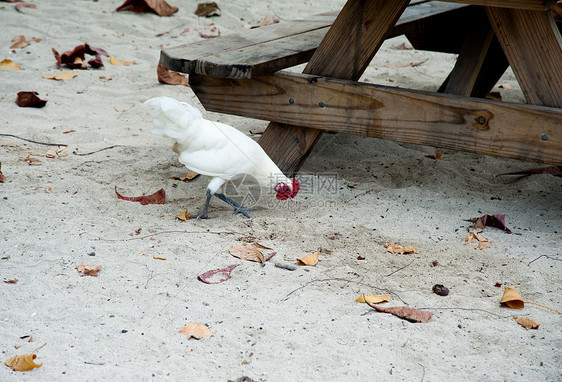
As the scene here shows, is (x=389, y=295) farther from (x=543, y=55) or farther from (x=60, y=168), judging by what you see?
(x=60, y=168)

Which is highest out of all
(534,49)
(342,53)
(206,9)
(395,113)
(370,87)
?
(534,49)

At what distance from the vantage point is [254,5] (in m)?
7.26

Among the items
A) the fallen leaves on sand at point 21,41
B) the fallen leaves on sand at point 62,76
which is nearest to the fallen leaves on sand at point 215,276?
the fallen leaves on sand at point 62,76

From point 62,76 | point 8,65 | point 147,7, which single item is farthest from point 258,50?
point 147,7

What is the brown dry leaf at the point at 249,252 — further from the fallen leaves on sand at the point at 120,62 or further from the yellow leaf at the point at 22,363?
the fallen leaves on sand at the point at 120,62

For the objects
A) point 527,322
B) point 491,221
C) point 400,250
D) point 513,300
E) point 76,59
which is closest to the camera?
point 527,322

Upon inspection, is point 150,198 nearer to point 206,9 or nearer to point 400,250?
point 400,250

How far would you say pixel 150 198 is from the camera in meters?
3.26

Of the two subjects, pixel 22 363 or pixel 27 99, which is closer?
pixel 22 363

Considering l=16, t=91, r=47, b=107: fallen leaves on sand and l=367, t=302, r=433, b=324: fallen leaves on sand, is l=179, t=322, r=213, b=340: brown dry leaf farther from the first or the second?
l=16, t=91, r=47, b=107: fallen leaves on sand

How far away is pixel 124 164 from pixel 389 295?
7.04 ft

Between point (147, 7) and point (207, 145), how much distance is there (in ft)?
14.5

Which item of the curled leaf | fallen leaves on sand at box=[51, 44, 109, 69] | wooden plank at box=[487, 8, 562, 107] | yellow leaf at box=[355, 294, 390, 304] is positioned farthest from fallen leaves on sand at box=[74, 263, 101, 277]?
fallen leaves on sand at box=[51, 44, 109, 69]

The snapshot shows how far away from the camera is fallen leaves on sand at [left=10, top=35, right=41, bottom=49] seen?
550 cm
